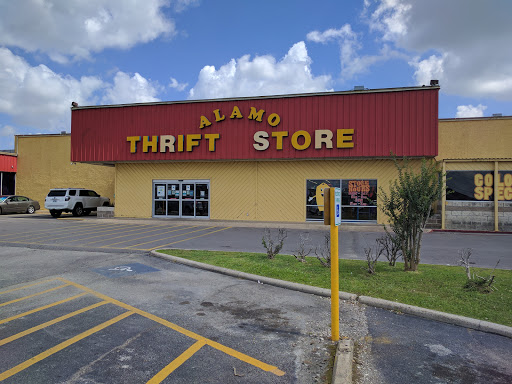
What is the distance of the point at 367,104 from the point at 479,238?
8.06 meters

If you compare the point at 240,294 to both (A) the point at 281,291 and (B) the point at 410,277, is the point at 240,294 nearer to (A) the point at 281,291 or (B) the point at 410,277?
(A) the point at 281,291

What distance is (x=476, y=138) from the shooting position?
21484 mm

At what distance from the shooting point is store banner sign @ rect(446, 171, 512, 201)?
1734 cm

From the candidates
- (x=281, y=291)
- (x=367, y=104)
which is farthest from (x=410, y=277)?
(x=367, y=104)

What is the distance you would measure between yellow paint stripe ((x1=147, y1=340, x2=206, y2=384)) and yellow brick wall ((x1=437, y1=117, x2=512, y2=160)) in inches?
829

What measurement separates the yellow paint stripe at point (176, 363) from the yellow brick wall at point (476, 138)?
21.0 meters

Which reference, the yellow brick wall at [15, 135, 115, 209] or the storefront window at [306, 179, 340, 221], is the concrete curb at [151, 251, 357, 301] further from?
the yellow brick wall at [15, 135, 115, 209]

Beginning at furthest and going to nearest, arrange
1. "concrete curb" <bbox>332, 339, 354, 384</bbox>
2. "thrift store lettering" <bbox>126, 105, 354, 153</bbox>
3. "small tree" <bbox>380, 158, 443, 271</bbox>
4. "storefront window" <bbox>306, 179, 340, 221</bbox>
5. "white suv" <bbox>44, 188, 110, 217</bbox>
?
"white suv" <bbox>44, 188, 110, 217</bbox> < "storefront window" <bbox>306, 179, 340, 221</bbox> < "thrift store lettering" <bbox>126, 105, 354, 153</bbox> < "small tree" <bbox>380, 158, 443, 271</bbox> < "concrete curb" <bbox>332, 339, 354, 384</bbox>

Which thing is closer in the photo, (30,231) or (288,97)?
(30,231)

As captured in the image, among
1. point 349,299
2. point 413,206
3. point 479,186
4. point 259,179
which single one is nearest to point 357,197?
point 259,179

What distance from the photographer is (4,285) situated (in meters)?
6.96

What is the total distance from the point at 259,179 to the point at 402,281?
46.0ft

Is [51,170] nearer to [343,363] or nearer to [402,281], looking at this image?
[402,281]

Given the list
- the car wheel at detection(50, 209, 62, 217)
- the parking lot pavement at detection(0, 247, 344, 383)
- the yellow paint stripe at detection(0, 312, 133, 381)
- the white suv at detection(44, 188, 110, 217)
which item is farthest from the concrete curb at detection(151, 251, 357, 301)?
the car wheel at detection(50, 209, 62, 217)
